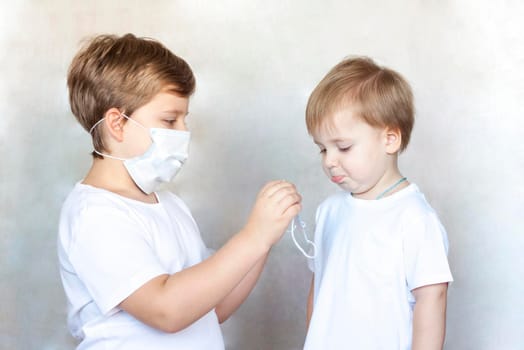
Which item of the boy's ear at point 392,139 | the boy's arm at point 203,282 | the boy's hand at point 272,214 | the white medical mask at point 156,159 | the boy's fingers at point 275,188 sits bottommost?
the boy's arm at point 203,282

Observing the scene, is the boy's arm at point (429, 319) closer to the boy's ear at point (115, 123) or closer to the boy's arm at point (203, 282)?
the boy's arm at point (203, 282)

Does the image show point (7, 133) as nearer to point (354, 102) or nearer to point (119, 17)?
point (119, 17)

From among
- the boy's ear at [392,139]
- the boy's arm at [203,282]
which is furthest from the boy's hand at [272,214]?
the boy's ear at [392,139]

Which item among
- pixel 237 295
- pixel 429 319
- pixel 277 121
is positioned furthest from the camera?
pixel 277 121

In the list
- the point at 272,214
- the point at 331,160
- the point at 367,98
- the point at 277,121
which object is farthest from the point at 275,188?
the point at 277,121

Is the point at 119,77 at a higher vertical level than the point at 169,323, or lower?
higher

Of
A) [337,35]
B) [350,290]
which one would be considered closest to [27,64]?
[337,35]

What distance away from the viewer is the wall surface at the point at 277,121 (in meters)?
2.02

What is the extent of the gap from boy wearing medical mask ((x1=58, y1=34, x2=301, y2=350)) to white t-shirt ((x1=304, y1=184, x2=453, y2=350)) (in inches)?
7.9

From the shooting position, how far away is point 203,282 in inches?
45.4

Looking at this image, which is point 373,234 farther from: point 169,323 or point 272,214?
point 169,323

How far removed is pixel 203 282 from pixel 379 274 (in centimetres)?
35

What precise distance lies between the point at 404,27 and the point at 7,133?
1.20 meters

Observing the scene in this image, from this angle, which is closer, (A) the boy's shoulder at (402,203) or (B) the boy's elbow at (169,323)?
(B) the boy's elbow at (169,323)
